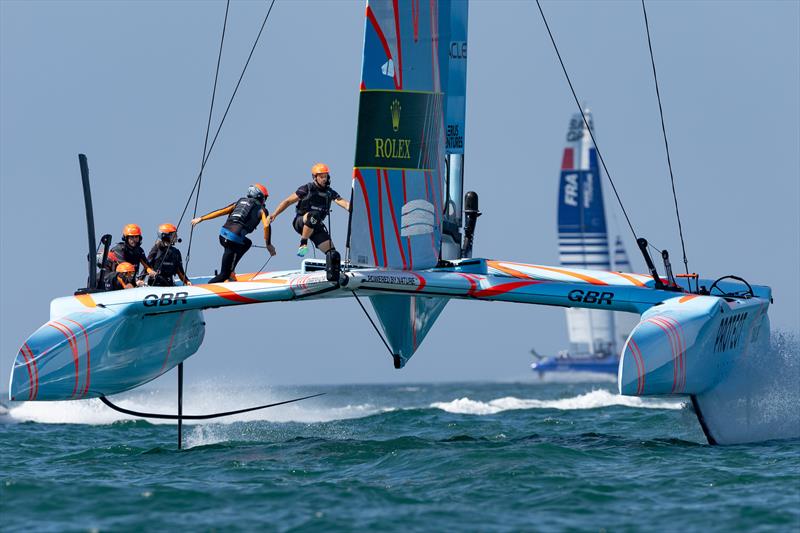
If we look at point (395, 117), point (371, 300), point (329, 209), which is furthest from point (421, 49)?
point (371, 300)

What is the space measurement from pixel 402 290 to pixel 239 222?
1.59m

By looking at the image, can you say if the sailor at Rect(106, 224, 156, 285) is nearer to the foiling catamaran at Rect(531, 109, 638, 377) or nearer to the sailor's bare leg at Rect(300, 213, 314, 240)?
the sailor's bare leg at Rect(300, 213, 314, 240)

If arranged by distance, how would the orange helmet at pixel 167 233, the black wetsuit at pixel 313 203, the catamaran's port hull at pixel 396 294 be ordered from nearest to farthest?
the catamaran's port hull at pixel 396 294 → the black wetsuit at pixel 313 203 → the orange helmet at pixel 167 233

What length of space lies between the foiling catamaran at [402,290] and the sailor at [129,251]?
27.2 inches

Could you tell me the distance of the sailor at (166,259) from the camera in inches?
399

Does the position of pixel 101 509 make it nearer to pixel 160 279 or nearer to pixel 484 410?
pixel 160 279

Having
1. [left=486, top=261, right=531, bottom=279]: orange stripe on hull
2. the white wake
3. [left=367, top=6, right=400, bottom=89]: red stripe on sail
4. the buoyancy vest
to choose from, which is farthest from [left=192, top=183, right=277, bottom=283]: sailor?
→ the white wake

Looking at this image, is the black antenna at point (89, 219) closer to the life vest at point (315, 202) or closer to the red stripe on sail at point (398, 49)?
the life vest at point (315, 202)

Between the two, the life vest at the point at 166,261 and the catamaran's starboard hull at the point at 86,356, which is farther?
the life vest at the point at 166,261

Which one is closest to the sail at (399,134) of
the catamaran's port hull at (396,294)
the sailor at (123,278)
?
the catamaran's port hull at (396,294)

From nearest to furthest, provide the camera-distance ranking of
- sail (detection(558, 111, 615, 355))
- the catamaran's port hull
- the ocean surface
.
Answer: the ocean surface, the catamaran's port hull, sail (detection(558, 111, 615, 355))

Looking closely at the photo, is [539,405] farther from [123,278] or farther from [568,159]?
[568,159]

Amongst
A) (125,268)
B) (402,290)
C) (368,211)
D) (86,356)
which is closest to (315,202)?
(368,211)

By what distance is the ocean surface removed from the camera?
20.1 feet
